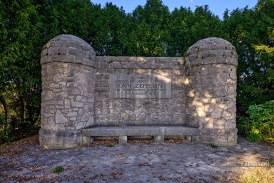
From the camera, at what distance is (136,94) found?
6.70 m

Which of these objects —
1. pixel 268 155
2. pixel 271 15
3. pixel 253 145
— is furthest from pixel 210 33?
pixel 268 155

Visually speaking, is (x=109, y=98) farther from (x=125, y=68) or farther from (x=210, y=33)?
(x=210, y=33)

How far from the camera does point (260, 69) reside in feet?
26.4

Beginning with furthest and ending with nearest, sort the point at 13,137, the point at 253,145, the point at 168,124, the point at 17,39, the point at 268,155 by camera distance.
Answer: the point at 13,137 < the point at 168,124 < the point at 17,39 < the point at 253,145 < the point at 268,155

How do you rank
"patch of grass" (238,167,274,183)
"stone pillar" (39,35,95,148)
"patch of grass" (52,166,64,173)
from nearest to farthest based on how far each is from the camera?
1. "patch of grass" (238,167,274,183)
2. "patch of grass" (52,166,64,173)
3. "stone pillar" (39,35,95,148)

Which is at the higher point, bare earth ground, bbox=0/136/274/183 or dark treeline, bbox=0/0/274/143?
dark treeline, bbox=0/0/274/143

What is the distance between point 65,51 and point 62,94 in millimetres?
1274

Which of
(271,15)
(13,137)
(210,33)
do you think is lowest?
(13,137)

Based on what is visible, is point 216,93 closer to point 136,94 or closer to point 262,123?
point 262,123

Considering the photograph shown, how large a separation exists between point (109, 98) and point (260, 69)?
255 inches

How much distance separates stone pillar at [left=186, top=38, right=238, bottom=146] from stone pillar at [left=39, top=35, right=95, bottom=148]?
146 inches

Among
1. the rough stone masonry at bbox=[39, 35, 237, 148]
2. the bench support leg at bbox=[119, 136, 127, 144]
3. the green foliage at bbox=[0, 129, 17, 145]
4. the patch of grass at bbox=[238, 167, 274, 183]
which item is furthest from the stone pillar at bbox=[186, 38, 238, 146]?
the green foliage at bbox=[0, 129, 17, 145]

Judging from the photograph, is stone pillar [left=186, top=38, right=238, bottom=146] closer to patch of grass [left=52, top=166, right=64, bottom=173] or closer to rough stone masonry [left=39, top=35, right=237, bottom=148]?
rough stone masonry [left=39, top=35, right=237, bottom=148]

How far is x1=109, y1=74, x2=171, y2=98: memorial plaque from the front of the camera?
21.9ft
